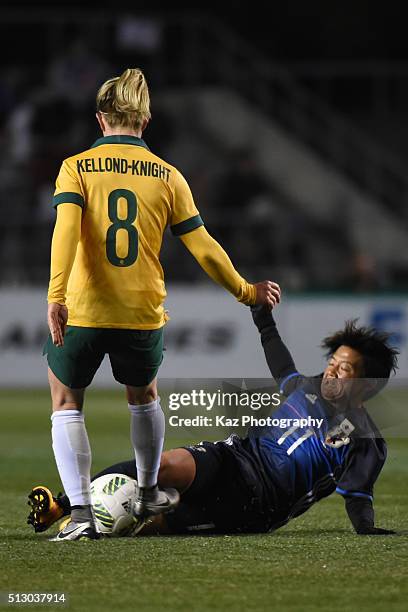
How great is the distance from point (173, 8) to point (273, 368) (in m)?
16.4

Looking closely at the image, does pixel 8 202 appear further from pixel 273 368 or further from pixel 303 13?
pixel 273 368

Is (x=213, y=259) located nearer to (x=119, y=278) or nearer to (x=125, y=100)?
(x=119, y=278)

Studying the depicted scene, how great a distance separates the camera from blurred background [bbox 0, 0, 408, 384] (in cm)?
1694

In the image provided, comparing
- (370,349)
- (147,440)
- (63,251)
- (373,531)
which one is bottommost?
(373,531)

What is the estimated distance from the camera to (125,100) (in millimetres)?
5379

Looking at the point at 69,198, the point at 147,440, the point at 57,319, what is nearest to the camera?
the point at 57,319

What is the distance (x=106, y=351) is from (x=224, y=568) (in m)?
1.10

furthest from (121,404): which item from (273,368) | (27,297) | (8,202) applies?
(273,368)

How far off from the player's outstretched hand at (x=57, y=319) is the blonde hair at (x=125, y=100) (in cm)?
85

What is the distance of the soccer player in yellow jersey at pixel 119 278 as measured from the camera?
209 inches

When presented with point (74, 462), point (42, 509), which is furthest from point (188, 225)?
point (42, 509)

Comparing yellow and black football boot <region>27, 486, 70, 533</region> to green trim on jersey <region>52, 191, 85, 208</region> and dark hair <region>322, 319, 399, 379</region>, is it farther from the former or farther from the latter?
dark hair <region>322, 319, 399, 379</region>

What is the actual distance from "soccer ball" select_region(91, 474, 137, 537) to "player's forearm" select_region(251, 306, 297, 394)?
2.69ft

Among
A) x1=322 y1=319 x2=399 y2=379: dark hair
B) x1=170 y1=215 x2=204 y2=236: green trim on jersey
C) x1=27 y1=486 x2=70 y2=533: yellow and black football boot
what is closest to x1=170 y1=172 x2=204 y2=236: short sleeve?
x1=170 y1=215 x2=204 y2=236: green trim on jersey
